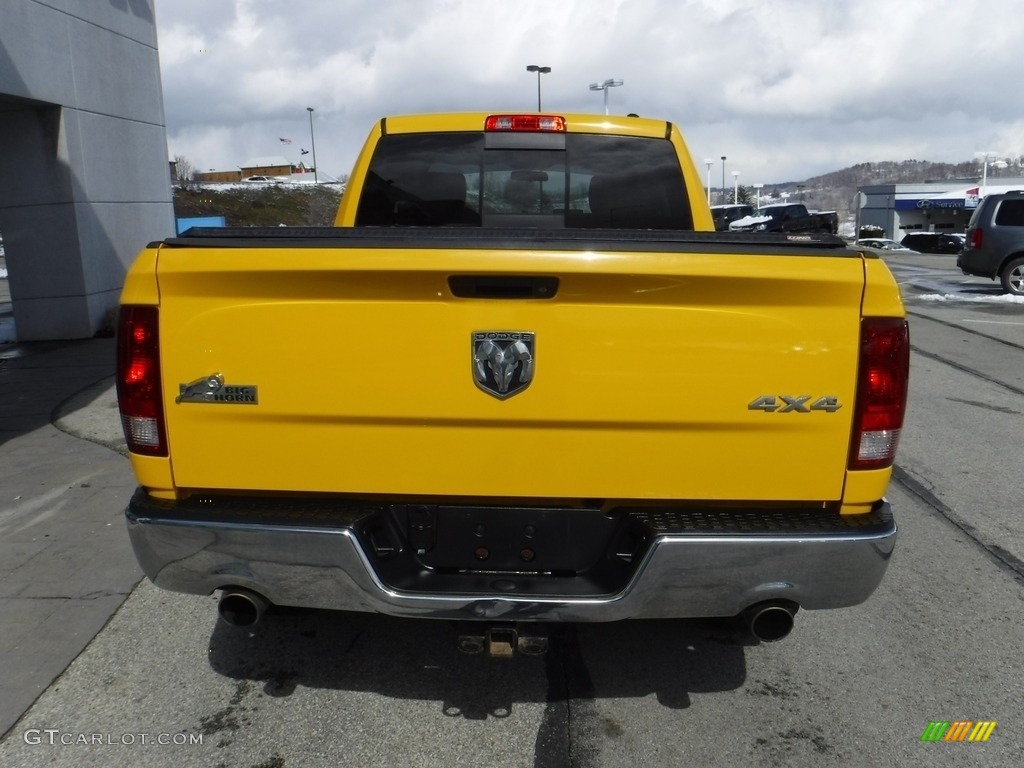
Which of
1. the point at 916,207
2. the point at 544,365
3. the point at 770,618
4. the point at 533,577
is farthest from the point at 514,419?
the point at 916,207

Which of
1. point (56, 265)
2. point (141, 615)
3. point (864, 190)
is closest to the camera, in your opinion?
point (141, 615)

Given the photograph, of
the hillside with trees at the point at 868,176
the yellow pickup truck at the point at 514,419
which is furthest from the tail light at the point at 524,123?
the hillside with trees at the point at 868,176

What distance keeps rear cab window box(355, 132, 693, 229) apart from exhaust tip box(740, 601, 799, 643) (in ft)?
7.27

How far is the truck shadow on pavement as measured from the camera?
3.17 meters

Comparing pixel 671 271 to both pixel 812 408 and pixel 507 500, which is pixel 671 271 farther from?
pixel 507 500

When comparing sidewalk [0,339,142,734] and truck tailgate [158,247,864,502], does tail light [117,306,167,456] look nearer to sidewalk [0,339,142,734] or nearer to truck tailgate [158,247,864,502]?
truck tailgate [158,247,864,502]

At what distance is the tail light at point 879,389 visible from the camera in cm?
243

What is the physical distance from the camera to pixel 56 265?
11.0 m

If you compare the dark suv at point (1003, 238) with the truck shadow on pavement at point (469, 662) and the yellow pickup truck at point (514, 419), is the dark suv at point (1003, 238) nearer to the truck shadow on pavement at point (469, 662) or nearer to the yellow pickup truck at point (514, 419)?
the truck shadow on pavement at point (469, 662)

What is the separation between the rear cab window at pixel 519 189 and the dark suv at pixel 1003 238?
15.3 m

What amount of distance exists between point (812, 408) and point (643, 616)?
2.60ft

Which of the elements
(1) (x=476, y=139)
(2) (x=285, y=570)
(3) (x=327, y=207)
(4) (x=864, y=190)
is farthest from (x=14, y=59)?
(4) (x=864, y=190)

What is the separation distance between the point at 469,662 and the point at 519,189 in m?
2.30

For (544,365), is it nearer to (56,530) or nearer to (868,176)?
(56,530)
